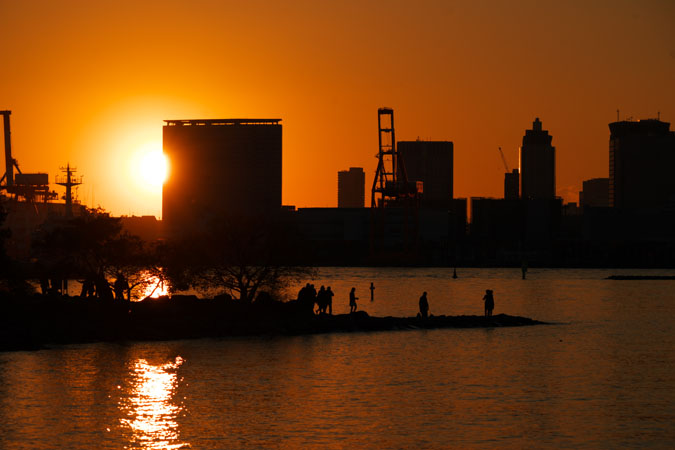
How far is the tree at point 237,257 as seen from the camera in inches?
2734

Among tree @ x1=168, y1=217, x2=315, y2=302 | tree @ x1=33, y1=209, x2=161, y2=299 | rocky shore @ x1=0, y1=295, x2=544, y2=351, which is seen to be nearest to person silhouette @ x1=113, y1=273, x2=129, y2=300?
tree @ x1=33, y1=209, x2=161, y2=299

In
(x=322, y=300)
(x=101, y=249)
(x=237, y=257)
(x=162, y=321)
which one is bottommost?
(x=162, y=321)

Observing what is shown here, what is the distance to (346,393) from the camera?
40.5m

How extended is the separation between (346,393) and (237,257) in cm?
3139

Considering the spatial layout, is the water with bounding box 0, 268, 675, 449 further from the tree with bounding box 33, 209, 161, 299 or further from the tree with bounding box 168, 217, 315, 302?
the tree with bounding box 33, 209, 161, 299

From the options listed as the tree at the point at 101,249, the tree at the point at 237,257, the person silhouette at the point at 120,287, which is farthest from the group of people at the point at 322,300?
the person silhouette at the point at 120,287

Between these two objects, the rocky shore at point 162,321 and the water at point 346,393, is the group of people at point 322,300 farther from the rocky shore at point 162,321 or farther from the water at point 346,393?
the water at point 346,393

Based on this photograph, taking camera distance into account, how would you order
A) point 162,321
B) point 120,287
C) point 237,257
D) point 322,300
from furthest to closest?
point 237,257 < point 322,300 < point 120,287 < point 162,321

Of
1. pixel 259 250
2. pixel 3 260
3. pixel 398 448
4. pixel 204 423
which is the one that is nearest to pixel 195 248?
pixel 259 250

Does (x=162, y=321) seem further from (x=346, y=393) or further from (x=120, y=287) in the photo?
(x=346, y=393)

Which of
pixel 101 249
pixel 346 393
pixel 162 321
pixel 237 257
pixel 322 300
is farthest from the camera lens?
pixel 101 249

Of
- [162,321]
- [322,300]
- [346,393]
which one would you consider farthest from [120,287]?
[346,393]

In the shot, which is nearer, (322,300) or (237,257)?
(322,300)

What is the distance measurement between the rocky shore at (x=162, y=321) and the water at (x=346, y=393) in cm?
238
